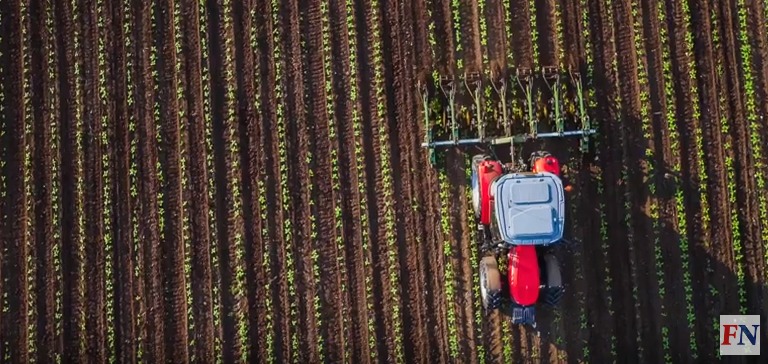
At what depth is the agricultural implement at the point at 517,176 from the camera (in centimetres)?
977

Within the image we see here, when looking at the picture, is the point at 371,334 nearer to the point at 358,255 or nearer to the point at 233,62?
the point at 358,255

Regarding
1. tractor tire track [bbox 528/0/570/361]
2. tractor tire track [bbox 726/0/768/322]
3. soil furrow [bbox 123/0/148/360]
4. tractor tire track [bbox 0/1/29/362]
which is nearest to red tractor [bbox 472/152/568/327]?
tractor tire track [bbox 528/0/570/361]

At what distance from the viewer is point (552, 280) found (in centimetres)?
1032

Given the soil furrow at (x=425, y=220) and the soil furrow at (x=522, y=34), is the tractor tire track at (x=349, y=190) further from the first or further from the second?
the soil furrow at (x=522, y=34)

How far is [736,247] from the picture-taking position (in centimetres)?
1112

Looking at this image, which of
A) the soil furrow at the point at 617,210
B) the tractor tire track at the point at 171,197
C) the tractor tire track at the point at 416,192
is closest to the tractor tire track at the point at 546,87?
the soil furrow at the point at 617,210

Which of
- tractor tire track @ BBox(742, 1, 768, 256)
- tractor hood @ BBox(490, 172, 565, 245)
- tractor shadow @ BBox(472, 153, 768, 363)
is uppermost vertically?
tractor tire track @ BBox(742, 1, 768, 256)

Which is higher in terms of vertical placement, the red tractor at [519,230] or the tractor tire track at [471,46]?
the tractor tire track at [471,46]

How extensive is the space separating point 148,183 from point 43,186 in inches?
66.4

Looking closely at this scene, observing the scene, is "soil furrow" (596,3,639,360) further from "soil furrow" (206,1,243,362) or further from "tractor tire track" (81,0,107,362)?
"tractor tire track" (81,0,107,362)

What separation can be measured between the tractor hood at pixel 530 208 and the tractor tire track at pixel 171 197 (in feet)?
16.9

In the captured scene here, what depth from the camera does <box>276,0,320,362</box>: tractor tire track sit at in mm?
11375

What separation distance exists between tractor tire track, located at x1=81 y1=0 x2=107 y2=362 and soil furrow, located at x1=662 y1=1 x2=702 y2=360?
891 centimetres

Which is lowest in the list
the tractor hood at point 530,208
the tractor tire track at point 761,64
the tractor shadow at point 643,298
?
the tractor shadow at point 643,298
